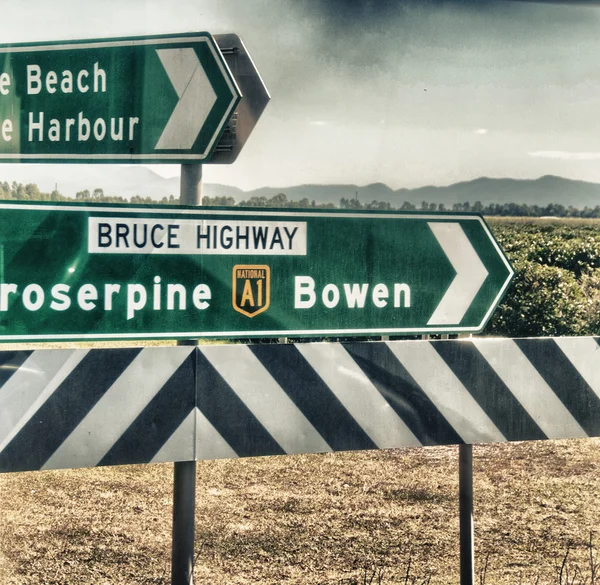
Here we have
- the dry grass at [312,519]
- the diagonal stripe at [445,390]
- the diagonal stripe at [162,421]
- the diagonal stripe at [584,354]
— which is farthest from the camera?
the dry grass at [312,519]

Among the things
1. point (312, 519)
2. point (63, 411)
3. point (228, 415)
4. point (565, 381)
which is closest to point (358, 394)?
point (228, 415)

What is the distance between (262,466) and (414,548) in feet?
5.29

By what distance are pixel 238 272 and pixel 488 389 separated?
91cm

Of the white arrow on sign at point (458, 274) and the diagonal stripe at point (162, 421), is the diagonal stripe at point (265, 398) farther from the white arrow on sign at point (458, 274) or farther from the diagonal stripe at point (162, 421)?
the white arrow on sign at point (458, 274)

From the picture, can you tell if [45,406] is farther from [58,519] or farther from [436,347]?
[58,519]

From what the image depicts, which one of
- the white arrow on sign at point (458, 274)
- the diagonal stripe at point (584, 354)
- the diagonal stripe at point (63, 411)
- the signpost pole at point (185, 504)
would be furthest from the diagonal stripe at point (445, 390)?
the diagonal stripe at point (63, 411)

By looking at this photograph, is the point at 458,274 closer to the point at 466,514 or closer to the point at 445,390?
the point at 445,390

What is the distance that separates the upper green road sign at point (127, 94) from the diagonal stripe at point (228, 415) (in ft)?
2.07

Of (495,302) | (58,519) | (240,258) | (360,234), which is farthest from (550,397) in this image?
(58,519)

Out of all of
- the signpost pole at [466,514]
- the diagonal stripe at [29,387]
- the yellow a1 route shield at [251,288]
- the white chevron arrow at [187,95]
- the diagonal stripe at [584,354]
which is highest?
the white chevron arrow at [187,95]

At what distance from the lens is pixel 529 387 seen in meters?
2.41

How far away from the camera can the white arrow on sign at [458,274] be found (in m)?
2.33

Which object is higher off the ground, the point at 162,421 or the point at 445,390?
the point at 445,390

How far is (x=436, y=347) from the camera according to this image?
233 centimetres
